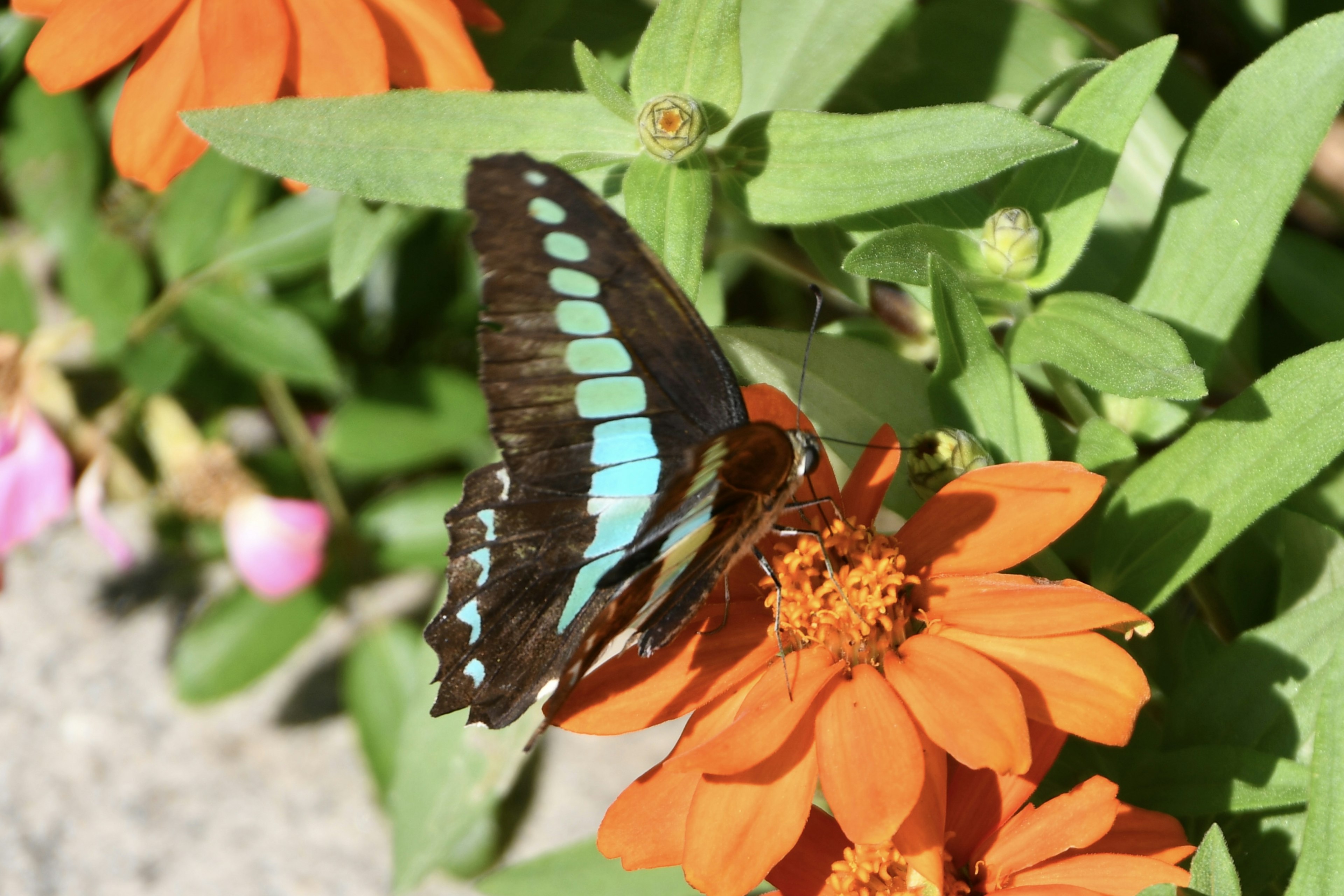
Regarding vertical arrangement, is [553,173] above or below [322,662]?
above

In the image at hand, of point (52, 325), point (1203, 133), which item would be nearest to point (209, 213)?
point (52, 325)

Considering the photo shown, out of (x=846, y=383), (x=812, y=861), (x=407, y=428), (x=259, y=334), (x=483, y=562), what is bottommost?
(x=407, y=428)

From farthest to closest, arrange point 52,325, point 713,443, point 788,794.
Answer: point 52,325
point 788,794
point 713,443

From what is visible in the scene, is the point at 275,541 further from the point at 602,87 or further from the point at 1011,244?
the point at 1011,244

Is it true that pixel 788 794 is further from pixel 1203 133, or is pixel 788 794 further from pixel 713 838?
pixel 1203 133

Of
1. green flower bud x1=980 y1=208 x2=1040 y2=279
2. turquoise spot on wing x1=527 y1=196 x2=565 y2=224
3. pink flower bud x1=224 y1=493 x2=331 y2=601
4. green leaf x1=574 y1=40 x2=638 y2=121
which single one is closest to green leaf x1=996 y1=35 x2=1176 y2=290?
green flower bud x1=980 y1=208 x2=1040 y2=279

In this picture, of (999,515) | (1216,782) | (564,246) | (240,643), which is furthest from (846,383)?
(240,643)

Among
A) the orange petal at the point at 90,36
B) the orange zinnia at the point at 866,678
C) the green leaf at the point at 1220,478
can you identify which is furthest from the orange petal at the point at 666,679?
the orange petal at the point at 90,36
